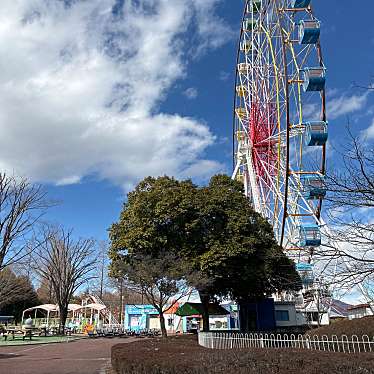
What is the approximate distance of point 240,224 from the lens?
19.9 meters

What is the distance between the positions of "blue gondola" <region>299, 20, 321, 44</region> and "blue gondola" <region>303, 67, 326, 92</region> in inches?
56.7

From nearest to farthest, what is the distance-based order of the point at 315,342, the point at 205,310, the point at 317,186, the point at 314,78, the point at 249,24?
the point at 317,186, the point at 315,342, the point at 314,78, the point at 205,310, the point at 249,24

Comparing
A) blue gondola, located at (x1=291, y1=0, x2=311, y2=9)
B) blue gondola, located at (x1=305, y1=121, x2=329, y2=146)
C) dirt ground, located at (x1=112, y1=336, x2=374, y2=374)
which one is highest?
blue gondola, located at (x1=291, y1=0, x2=311, y2=9)

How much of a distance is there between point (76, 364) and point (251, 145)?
16.8 m

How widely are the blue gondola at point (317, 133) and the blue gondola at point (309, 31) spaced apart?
4.07 metres

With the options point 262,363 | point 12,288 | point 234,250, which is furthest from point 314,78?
point 12,288

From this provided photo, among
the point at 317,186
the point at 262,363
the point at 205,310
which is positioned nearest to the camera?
the point at 262,363

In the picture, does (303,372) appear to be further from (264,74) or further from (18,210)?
(264,74)

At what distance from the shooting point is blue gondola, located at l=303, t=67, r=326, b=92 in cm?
2002

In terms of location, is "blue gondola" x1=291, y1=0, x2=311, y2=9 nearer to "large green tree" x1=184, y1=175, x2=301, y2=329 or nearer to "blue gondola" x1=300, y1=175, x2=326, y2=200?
"large green tree" x1=184, y1=175, x2=301, y2=329

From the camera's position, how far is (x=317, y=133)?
20.2 m

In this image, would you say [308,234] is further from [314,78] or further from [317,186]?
[317,186]

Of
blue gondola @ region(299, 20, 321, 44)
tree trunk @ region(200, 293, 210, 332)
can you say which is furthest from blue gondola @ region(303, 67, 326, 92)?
tree trunk @ region(200, 293, 210, 332)

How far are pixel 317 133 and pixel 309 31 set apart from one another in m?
4.91
